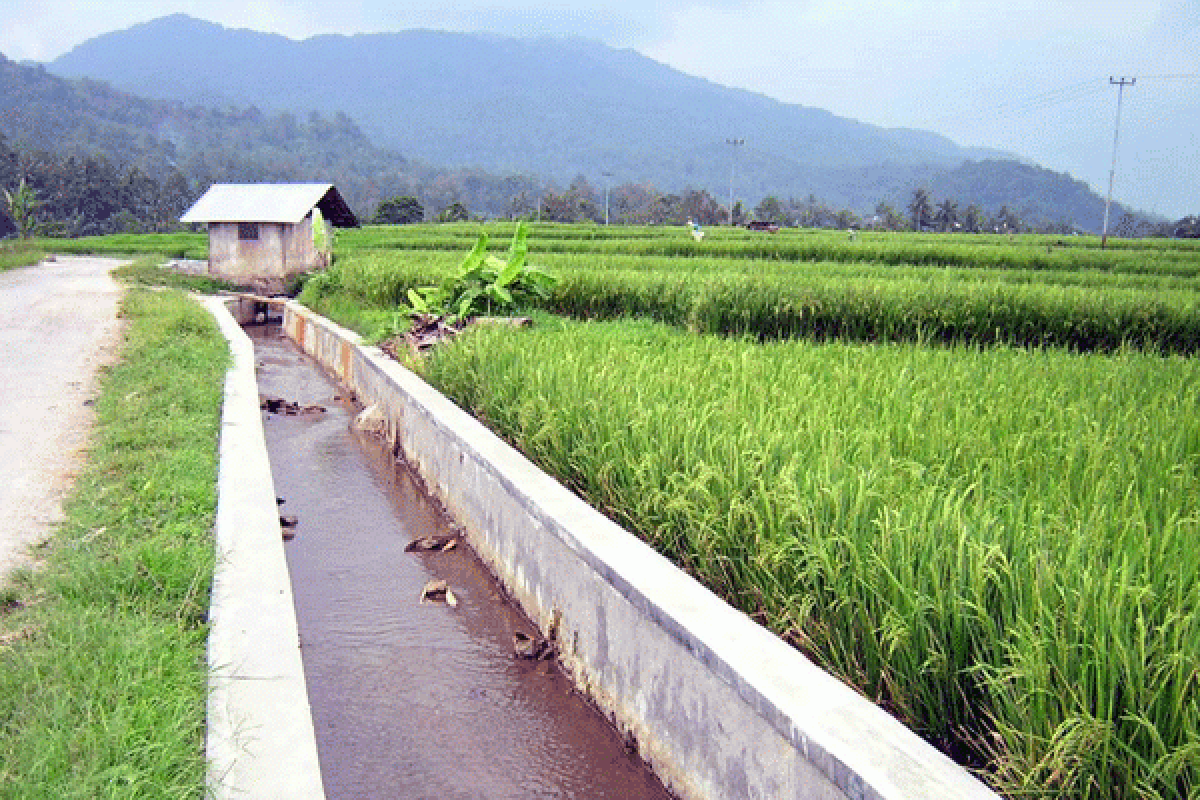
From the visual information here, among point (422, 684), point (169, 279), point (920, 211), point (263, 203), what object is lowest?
point (422, 684)

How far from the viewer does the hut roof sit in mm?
19406

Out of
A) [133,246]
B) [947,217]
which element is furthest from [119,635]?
[947,217]

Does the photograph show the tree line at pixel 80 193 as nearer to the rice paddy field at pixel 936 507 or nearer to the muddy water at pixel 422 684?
the muddy water at pixel 422 684

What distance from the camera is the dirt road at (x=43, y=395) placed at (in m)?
3.95

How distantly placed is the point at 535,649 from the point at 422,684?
454 mm

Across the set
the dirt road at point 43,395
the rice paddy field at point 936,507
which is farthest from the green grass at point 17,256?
the rice paddy field at point 936,507

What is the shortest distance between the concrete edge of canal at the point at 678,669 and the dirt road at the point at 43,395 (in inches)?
36.6

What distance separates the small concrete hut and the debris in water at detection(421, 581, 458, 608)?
52.9 feet

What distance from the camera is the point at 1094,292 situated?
9.02 meters

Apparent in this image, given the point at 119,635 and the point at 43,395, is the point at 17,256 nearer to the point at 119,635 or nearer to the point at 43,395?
the point at 43,395

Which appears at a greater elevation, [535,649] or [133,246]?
[133,246]

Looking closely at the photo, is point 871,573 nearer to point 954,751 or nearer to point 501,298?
point 954,751

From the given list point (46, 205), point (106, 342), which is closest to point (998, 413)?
point (106, 342)

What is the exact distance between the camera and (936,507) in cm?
258
